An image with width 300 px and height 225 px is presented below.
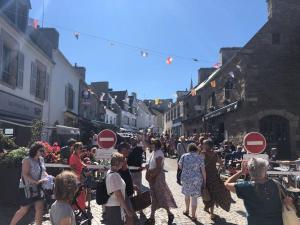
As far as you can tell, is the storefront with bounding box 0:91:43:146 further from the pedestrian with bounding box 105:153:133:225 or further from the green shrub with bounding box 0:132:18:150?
the pedestrian with bounding box 105:153:133:225

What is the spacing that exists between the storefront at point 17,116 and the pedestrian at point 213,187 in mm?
8680

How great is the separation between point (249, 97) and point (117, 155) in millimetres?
16091

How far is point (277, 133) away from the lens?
Answer: 20938mm

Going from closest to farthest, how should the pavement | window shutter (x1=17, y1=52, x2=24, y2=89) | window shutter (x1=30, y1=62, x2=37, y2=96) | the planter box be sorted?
the pavement < the planter box < window shutter (x1=17, y1=52, x2=24, y2=89) < window shutter (x1=30, y1=62, x2=37, y2=96)

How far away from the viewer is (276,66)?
21.2m

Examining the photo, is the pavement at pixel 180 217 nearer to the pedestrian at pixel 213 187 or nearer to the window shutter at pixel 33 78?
the pedestrian at pixel 213 187

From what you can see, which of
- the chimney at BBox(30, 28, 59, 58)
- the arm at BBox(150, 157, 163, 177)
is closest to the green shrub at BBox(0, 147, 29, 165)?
the arm at BBox(150, 157, 163, 177)

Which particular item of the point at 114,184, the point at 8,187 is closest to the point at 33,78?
the point at 8,187

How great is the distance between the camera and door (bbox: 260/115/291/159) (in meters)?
20.8

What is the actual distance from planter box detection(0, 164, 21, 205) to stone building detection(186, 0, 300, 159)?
1353 cm

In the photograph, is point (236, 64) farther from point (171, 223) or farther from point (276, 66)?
point (171, 223)

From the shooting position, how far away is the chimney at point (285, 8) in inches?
843

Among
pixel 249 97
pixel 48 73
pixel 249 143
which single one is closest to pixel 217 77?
pixel 249 97

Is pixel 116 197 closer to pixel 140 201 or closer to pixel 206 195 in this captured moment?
pixel 140 201
